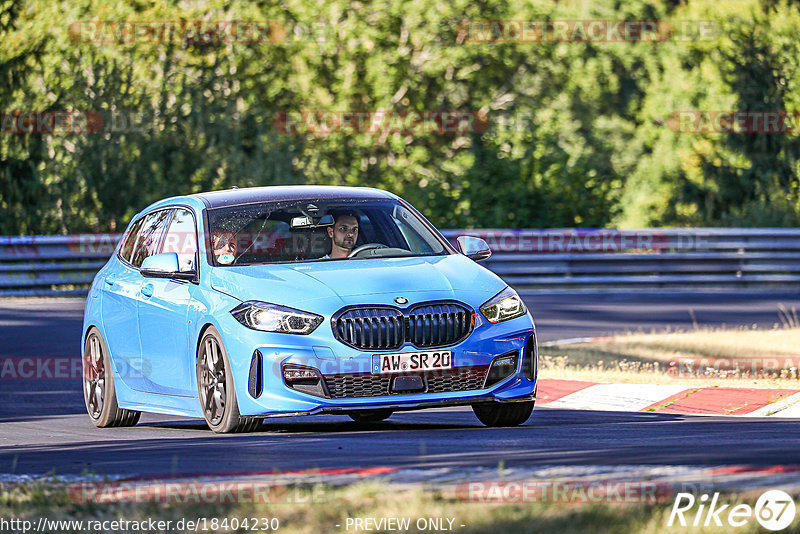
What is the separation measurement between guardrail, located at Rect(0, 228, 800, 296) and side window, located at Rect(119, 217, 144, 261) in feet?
42.5

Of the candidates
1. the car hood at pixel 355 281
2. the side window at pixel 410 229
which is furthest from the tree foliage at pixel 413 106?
the car hood at pixel 355 281

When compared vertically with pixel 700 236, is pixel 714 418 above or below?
above

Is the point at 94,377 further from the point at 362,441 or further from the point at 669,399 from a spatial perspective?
the point at 669,399

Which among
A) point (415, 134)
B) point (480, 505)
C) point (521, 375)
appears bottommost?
point (415, 134)

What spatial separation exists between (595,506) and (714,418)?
4.85 meters

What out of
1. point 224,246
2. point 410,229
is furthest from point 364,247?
point 224,246

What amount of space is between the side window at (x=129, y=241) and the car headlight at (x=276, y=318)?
8.39 ft

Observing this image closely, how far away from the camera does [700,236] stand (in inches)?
1015

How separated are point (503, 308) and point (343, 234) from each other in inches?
54.4

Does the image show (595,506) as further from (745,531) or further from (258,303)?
(258,303)

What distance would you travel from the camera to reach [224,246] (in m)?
9.95

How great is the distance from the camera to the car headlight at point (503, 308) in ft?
30.4

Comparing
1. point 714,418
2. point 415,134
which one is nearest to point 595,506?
point 714,418

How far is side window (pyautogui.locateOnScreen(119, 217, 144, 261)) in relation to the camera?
1143cm
